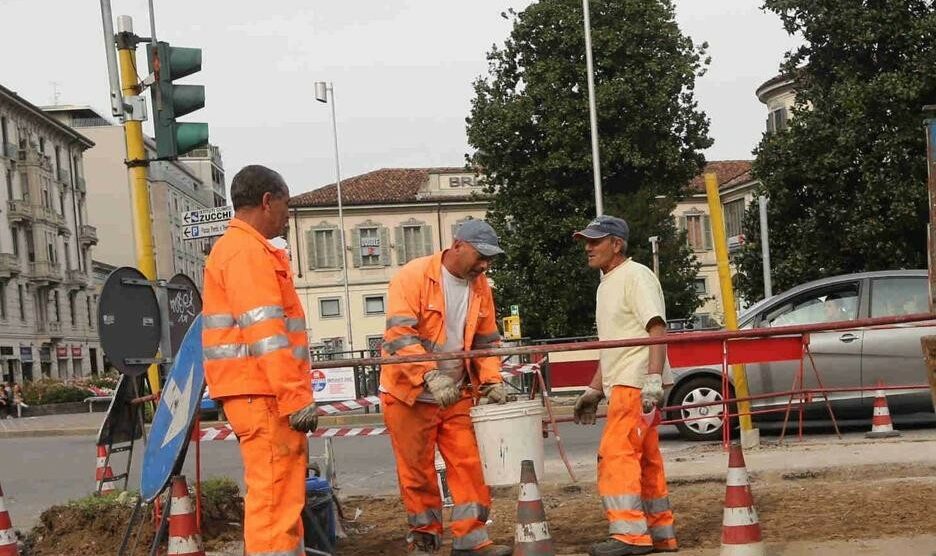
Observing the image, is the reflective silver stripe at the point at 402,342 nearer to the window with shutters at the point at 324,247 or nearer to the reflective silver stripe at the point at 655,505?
the reflective silver stripe at the point at 655,505

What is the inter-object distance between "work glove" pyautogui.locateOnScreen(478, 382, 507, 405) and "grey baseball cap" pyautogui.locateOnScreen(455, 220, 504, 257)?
77 cm

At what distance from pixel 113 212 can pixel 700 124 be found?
57.3m

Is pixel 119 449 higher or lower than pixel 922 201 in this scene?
lower

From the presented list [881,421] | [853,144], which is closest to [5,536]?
[881,421]

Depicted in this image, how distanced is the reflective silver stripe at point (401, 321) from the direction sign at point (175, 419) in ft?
3.95

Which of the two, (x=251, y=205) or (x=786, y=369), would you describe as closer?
(x=251, y=205)

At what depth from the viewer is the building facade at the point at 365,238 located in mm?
59625

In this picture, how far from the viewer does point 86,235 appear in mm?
71688

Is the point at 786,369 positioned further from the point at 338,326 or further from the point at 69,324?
the point at 69,324

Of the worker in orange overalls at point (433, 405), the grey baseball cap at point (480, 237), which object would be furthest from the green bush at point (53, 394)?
the grey baseball cap at point (480, 237)

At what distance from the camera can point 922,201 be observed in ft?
72.9

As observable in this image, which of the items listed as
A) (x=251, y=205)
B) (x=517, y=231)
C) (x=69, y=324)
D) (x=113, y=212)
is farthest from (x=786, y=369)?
(x=113, y=212)

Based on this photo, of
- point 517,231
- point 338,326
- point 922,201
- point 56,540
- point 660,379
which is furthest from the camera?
point 338,326

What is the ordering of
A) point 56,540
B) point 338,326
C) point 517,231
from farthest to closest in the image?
point 338,326 → point 517,231 → point 56,540
